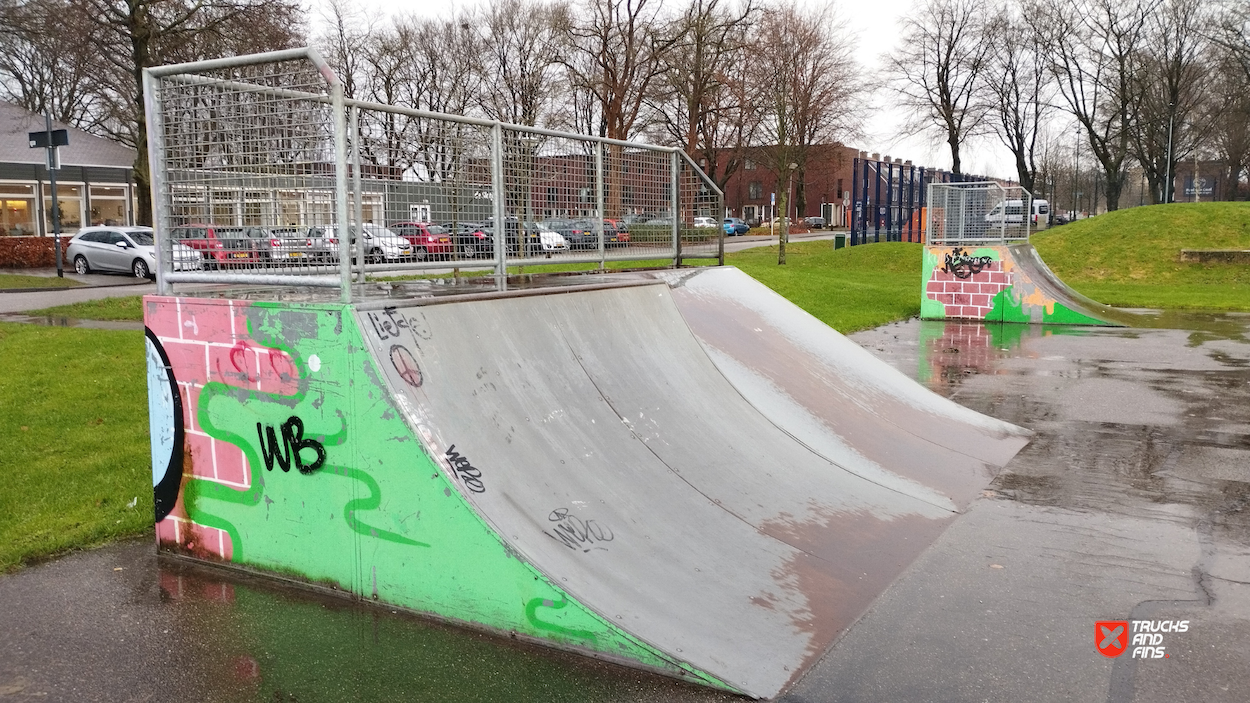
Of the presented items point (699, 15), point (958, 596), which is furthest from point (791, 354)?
point (699, 15)

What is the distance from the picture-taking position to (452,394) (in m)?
4.44

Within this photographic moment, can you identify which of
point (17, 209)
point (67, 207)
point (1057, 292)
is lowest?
point (1057, 292)

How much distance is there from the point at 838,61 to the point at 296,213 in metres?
38.0

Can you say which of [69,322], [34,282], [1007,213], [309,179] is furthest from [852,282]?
[309,179]

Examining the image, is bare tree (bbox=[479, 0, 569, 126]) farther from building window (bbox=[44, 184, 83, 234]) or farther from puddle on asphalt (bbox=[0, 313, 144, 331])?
puddle on asphalt (bbox=[0, 313, 144, 331])

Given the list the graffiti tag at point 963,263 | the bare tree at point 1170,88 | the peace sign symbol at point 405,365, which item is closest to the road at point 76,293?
the peace sign symbol at point 405,365

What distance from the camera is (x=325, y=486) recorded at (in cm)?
438

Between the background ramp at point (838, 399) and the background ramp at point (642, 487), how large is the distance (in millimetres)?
403

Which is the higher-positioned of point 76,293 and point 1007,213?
point 1007,213

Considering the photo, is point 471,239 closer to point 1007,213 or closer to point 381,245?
point 381,245

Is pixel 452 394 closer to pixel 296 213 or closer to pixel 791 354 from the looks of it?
pixel 296 213

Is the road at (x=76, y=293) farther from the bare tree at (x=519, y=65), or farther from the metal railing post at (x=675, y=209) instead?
the bare tree at (x=519, y=65)

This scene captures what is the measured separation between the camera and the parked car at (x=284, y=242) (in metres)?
4.92

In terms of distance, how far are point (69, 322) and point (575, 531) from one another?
1320cm
